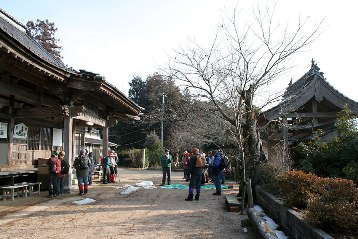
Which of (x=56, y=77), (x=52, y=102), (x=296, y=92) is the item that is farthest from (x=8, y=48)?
(x=296, y=92)

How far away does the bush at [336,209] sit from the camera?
15.0 ft

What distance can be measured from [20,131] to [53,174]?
9.11 feet

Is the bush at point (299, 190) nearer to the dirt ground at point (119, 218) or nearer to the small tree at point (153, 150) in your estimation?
the dirt ground at point (119, 218)

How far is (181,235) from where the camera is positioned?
22.3ft

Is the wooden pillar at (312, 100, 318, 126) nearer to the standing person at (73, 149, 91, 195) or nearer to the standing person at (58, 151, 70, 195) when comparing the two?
the standing person at (73, 149, 91, 195)

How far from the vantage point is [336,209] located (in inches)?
182

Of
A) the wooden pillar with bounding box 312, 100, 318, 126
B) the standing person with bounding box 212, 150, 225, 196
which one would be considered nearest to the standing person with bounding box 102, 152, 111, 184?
the standing person with bounding box 212, 150, 225, 196

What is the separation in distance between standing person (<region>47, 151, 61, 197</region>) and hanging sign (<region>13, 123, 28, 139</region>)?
7.40 ft

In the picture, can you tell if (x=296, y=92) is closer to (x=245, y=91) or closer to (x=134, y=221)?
(x=245, y=91)

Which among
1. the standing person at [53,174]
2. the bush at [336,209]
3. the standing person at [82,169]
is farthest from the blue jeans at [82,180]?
the bush at [336,209]

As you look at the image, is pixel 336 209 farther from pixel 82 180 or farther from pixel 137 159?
pixel 137 159

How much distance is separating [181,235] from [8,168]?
821cm

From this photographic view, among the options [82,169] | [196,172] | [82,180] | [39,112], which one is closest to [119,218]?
[196,172]

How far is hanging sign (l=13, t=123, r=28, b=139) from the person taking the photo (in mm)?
13125
